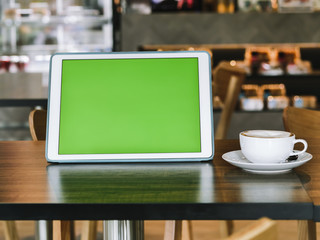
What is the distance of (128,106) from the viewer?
1008mm

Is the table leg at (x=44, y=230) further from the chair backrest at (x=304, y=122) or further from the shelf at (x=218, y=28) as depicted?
the shelf at (x=218, y=28)

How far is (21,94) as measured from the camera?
2.88m

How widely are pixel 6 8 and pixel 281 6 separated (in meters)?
2.43

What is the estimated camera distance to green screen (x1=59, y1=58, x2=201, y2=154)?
98cm

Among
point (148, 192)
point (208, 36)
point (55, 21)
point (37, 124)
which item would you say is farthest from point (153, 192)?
point (55, 21)

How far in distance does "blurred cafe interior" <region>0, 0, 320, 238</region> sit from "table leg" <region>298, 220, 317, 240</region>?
229cm

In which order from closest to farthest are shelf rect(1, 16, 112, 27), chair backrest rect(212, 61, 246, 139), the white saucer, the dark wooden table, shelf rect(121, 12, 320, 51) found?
the dark wooden table < the white saucer < chair backrest rect(212, 61, 246, 139) < shelf rect(121, 12, 320, 51) < shelf rect(1, 16, 112, 27)

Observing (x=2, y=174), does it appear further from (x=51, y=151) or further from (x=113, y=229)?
(x=113, y=229)

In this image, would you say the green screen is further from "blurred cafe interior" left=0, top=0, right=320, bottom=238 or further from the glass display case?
the glass display case

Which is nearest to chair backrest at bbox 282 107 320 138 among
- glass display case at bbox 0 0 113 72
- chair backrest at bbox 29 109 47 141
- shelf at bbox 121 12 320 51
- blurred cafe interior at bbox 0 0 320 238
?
chair backrest at bbox 29 109 47 141

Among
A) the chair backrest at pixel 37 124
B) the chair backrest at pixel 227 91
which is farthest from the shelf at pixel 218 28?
the chair backrest at pixel 37 124

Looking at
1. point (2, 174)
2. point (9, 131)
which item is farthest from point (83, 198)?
point (9, 131)

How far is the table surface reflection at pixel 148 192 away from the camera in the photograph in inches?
26.6

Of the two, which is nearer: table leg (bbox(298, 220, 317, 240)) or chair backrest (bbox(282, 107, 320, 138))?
table leg (bbox(298, 220, 317, 240))
